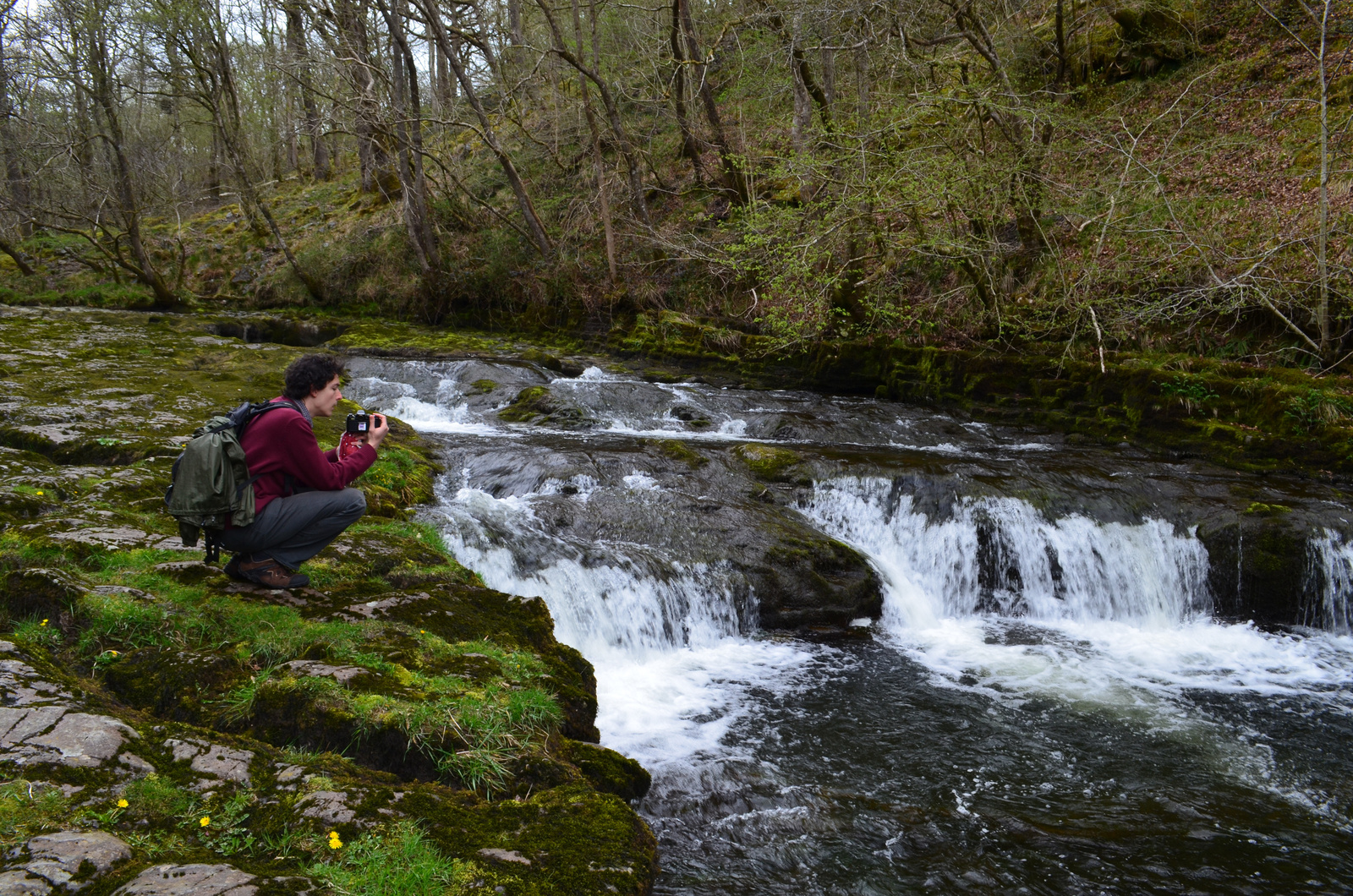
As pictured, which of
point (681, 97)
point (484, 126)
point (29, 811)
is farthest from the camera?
point (681, 97)

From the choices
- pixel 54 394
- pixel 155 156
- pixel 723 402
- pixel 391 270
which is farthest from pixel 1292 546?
pixel 155 156

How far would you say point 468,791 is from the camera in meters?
3.43

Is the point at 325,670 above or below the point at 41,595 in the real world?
below

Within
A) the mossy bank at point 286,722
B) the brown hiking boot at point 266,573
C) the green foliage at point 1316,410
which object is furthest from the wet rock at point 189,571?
the green foliage at point 1316,410

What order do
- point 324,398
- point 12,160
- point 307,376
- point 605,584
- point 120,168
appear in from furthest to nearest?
1. point 12,160
2. point 120,168
3. point 605,584
4. point 324,398
5. point 307,376

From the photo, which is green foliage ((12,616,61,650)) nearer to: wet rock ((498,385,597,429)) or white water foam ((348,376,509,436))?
white water foam ((348,376,509,436))

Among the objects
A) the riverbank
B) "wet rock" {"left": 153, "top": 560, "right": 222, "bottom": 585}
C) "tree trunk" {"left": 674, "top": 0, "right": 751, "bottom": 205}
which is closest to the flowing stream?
the riverbank

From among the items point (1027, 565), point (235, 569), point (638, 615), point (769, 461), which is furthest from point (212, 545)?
point (1027, 565)

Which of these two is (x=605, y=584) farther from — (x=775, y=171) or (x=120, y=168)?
(x=120, y=168)

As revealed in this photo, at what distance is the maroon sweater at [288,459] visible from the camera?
4.42 meters

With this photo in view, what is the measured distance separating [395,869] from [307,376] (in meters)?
2.74

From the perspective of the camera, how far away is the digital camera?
469cm

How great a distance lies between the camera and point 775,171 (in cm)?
1214

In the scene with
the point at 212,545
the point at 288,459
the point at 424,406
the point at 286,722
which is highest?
Answer: the point at 288,459
